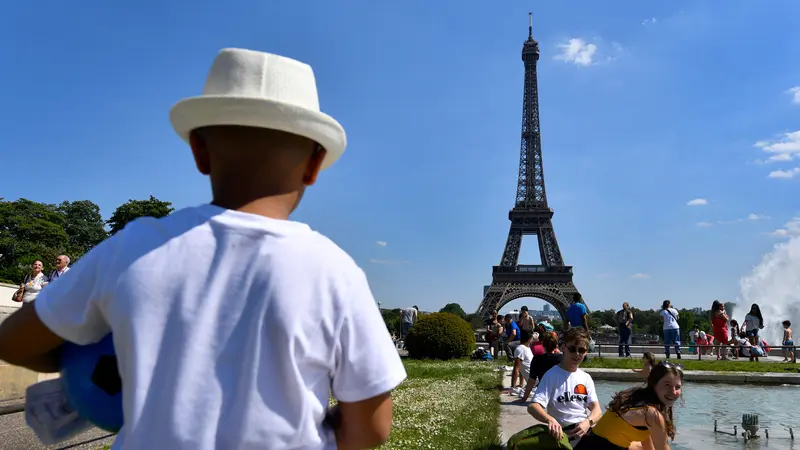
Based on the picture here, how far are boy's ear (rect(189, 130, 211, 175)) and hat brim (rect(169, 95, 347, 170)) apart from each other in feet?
0.12

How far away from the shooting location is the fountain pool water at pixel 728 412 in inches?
296

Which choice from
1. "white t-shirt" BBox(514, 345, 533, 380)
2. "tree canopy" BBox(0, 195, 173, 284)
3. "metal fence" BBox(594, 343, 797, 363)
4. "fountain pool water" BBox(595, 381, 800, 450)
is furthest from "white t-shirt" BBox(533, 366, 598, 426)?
"tree canopy" BBox(0, 195, 173, 284)

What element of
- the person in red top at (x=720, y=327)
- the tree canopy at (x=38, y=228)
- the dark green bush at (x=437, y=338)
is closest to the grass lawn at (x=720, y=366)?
the person in red top at (x=720, y=327)

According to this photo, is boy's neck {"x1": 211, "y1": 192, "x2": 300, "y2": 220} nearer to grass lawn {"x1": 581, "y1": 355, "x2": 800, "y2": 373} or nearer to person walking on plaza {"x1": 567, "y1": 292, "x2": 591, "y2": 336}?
person walking on plaza {"x1": 567, "y1": 292, "x2": 591, "y2": 336}

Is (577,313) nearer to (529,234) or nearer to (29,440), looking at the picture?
(29,440)

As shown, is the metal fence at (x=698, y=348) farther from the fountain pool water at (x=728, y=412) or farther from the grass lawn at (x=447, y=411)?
the grass lawn at (x=447, y=411)

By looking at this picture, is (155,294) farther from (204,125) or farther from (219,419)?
(204,125)

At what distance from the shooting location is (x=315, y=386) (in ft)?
4.55

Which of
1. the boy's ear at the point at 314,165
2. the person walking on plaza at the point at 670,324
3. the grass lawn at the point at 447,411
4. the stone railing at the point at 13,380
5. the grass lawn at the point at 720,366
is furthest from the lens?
the person walking on plaza at the point at 670,324

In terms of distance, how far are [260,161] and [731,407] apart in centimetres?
1083

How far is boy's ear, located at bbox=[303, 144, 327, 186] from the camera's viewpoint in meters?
1.52

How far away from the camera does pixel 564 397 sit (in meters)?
4.84

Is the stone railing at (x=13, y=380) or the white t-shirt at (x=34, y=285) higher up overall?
the white t-shirt at (x=34, y=285)

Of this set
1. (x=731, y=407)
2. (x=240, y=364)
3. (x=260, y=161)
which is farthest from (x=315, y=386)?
(x=731, y=407)
